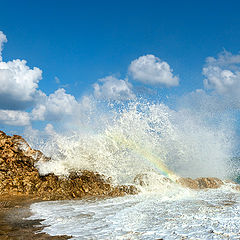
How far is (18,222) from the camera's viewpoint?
5.18m

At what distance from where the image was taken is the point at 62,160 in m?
10.1

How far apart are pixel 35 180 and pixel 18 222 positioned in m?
4.19

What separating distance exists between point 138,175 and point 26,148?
478 centimetres

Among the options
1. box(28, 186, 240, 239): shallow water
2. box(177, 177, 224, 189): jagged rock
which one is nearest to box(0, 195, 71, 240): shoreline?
box(28, 186, 240, 239): shallow water

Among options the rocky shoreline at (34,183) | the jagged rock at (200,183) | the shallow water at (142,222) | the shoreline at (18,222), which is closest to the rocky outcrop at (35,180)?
the rocky shoreline at (34,183)

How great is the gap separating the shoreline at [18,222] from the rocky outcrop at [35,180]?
2.02ft

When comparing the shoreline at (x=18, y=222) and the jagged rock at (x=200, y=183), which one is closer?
the shoreline at (x=18, y=222)

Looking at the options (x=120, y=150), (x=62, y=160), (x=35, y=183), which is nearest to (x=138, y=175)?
(x=120, y=150)

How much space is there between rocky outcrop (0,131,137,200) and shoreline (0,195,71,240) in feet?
2.02

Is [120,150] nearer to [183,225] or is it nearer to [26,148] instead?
[26,148]

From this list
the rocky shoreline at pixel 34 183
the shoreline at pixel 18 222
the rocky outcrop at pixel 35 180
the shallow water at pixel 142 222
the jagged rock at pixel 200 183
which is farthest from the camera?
the jagged rock at pixel 200 183

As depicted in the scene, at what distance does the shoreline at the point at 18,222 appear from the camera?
4027mm

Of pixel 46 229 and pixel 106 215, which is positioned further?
pixel 106 215

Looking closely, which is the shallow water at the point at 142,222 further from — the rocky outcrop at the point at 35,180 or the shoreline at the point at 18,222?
the rocky outcrop at the point at 35,180
